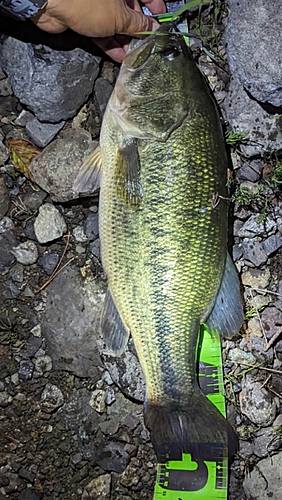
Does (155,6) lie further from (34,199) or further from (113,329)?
(113,329)

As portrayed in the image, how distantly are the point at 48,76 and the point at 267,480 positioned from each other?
2.67 meters

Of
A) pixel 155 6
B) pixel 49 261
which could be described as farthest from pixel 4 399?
pixel 155 6

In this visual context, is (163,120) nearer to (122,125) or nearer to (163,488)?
(122,125)

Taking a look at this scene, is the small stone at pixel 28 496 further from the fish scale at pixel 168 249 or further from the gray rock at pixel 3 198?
the gray rock at pixel 3 198

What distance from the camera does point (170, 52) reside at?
117 inches

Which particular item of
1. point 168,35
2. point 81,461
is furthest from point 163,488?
point 168,35

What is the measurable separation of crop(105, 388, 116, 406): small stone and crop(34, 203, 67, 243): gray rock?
969 mm

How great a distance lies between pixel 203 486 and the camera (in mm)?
3275

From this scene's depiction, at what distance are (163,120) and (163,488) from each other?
202 centimetres

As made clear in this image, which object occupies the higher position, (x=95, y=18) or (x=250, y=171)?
(x=95, y=18)

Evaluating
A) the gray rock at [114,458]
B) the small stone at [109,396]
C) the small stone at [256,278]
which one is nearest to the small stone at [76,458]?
the gray rock at [114,458]

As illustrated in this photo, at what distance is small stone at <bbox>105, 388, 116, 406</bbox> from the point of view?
3512 millimetres

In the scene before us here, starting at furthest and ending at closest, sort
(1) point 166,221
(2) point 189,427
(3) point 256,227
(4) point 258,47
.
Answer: (3) point 256,227, (4) point 258,47, (2) point 189,427, (1) point 166,221

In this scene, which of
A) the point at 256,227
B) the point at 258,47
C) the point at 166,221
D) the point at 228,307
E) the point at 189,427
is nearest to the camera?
the point at 166,221
